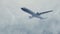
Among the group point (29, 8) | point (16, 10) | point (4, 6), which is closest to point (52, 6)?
point (29, 8)

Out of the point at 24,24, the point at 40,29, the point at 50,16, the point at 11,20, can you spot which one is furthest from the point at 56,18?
the point at 11,20

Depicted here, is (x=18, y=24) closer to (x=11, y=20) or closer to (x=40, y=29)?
(x=11, y=20)

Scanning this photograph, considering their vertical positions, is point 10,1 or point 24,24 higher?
point 10,1

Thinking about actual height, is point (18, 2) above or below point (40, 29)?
above

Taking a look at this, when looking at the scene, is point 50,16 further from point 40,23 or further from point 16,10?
point 16,10
